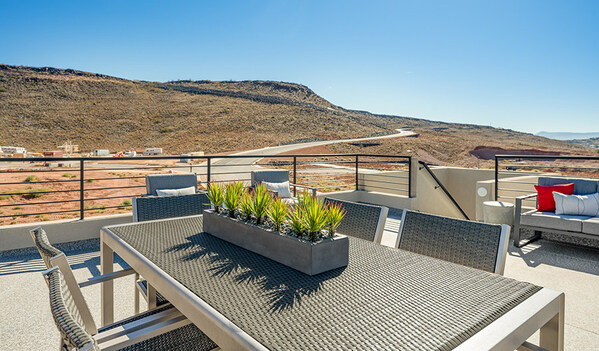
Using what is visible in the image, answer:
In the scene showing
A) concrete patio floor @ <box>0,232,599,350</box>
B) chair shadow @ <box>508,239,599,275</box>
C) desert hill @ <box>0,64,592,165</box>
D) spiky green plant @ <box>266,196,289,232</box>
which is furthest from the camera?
desert hill @ <box>0,64,592,165</box>

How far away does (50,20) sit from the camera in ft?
85.4

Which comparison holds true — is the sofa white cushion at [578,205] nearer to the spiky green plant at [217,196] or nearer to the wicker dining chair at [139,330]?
the spiky green plant at [217,196]

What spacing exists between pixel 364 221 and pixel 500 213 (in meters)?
3.21

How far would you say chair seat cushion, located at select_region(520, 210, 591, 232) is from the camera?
357 cm

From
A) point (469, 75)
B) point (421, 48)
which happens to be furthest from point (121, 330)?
point (469, 75)

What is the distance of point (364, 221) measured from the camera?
200cm

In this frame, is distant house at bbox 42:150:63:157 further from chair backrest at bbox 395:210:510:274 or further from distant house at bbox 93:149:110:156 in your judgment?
chair backrest at bbox 395:210:510:274

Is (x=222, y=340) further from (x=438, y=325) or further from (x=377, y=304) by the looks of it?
(x=438, y=325)

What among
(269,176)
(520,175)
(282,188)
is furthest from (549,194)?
(269,176)

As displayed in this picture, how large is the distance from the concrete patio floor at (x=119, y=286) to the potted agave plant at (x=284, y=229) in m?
1.35

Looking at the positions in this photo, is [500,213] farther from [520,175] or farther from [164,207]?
[164,207]

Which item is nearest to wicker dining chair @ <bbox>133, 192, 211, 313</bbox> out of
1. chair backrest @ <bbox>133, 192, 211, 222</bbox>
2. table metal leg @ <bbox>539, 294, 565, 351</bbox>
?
chair backrest @ <bbox>133, 192, 211, 222</bbox>

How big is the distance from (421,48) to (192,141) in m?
19.7

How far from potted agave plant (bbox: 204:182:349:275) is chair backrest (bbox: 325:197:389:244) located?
572mm
